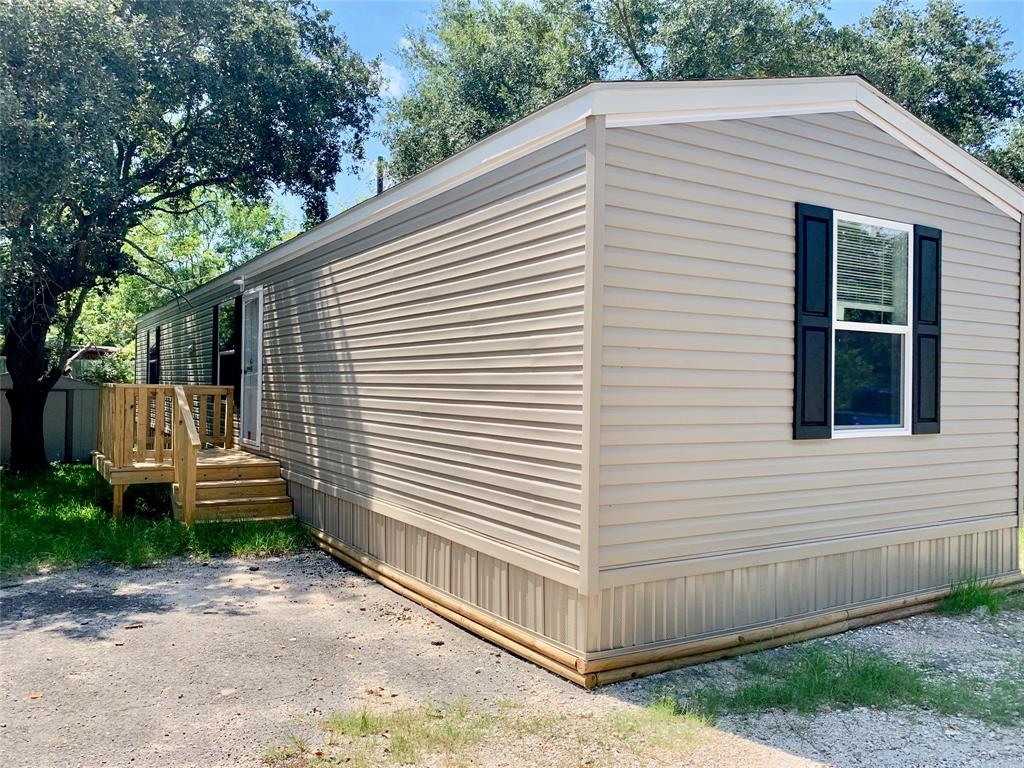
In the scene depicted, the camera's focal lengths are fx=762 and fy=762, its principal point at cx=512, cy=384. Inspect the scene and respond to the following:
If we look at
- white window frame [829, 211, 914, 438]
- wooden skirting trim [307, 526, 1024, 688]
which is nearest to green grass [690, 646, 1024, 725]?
wooden skirting trim [307, 526, 1024, 688]

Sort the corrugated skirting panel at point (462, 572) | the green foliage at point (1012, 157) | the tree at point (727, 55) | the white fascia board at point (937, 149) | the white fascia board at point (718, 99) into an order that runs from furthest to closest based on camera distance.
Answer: the tree at point (727, 55)
the green foliage at point (1012, 157)
the white fascia board at point (937, 149)
the corrugated skirting panel at point (462, 572)
the white fascia board at point (718, 99)

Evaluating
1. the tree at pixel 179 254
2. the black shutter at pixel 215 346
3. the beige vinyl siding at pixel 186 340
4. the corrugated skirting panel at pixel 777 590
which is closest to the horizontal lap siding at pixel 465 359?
the corrugated skirting panel at pixel 777 590

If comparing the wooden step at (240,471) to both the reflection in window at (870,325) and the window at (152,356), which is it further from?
the window at (152,356)

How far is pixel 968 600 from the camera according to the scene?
552 cm

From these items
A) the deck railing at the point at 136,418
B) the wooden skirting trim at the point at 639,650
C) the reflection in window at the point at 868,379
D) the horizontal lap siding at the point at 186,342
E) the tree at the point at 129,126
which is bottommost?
the wooden skirting trim at the point at 639,650

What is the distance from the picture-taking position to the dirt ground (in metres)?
3.25

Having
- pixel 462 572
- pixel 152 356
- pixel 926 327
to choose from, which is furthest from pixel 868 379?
pixel 152 356

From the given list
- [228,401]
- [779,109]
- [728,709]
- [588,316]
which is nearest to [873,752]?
[728,709]

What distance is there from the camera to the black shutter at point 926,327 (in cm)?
540

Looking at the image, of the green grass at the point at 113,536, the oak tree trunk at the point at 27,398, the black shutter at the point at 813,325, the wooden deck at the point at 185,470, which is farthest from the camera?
the oak tree trunk at the point at 27,398

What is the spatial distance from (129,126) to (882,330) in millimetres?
9748

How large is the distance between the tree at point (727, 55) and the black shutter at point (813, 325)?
11316 millimetres

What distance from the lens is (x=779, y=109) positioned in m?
4.69

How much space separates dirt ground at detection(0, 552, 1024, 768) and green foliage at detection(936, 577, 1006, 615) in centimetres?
15
